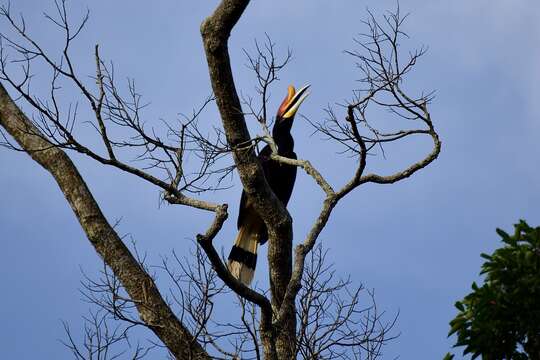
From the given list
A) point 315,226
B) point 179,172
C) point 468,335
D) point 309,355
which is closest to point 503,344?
point 468,335

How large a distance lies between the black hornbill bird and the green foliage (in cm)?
293

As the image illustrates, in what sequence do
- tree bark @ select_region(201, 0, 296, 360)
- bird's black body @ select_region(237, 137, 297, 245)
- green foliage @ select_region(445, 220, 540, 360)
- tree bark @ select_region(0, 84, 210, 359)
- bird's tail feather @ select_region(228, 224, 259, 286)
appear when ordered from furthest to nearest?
1. bird's black body @ select_region(237, 137, 297, 245)
2. bird's tail feather @ select_region(228, 224, 259, 286)
3. tree bark @ select_region(0, 84, 210, 359)
4. tree bark @ select_region(201, 0, 296, 360)
5. green foliage @ select_region(445, 220, 540, 360)

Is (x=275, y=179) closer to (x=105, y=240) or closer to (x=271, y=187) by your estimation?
(x=271, y=187)

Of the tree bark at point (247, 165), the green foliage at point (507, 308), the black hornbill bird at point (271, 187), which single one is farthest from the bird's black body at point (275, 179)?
the green foliage at point (507, 308)

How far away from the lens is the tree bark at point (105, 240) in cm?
454

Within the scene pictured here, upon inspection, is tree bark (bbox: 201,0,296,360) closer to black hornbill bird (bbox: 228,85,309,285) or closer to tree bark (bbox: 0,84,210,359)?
tree bark (bbox: 0,84,210,359)

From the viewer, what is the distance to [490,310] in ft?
9.81

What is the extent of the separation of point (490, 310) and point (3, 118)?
361cm

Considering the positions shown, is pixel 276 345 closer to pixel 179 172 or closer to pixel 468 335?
pixel 179 172

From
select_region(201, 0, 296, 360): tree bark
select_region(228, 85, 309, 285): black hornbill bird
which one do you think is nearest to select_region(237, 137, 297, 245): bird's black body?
select_region(228, 85, 309, 285): black hornbill bird

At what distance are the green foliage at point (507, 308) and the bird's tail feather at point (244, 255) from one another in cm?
299

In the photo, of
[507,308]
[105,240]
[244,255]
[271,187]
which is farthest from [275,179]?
[507,308]

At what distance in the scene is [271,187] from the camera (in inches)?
247

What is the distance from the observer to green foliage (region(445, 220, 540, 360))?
2967mm
